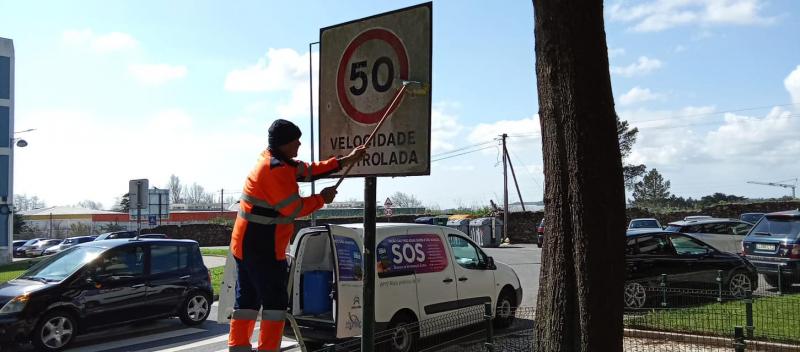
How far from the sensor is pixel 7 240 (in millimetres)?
33750

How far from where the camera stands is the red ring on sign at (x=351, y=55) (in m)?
3.28

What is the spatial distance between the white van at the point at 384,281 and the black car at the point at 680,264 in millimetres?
3255

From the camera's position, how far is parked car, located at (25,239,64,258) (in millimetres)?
45406

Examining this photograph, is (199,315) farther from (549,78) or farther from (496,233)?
(496,233)

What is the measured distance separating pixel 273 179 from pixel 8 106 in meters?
36.8

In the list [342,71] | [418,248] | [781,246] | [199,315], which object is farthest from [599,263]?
[781,246]

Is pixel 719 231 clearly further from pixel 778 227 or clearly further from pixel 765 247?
pixel 765 247

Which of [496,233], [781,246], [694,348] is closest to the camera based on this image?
[694,348]

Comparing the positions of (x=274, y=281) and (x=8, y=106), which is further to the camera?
(x=8, y=106)

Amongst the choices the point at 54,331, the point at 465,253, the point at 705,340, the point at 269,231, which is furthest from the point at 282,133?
the point at 54,331

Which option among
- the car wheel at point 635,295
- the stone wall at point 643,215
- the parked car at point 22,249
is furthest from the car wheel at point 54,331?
the parked car at point 22,249

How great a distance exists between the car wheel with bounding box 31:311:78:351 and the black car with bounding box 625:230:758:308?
896 cm

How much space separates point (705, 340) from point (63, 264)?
945 centimetres

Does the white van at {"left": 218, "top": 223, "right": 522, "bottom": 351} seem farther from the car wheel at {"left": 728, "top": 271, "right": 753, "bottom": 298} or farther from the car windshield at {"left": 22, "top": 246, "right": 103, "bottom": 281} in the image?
the car wheel at {"left": 728, "top": 271, "right": 753, "bottom": 298}
